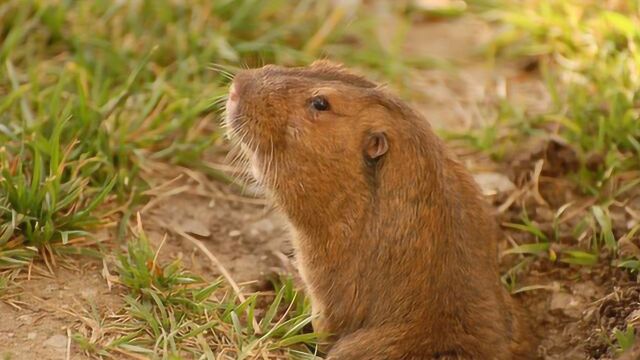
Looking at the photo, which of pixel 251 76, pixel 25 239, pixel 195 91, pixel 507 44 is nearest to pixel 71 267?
pixel 25 239

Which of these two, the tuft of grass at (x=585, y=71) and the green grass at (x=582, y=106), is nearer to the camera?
the green grass at (x=582, y=106)

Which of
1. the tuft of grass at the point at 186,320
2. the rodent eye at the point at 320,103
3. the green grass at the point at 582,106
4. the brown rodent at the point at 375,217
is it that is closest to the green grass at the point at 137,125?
the tuft of grass at the point at 186,320

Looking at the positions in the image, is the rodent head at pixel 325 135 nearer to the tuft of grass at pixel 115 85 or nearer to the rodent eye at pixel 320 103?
the rodent eye at pixel 320 103

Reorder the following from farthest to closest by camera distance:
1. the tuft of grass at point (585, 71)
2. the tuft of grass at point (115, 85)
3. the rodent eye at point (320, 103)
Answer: the tuft of grass at point (585, 71) → the tuft of grass at point (115, 85) → the rodent eye at point (320, 103)

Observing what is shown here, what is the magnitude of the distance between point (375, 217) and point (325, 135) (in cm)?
32

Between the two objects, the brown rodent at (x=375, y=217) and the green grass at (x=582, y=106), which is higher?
the brown rodent at (x=375, y=217)

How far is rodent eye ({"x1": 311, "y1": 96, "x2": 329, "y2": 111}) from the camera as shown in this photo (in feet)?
13.1

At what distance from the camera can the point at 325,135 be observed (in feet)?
13.1

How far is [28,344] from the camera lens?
3.86 metres

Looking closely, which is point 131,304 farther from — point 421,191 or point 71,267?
point 421,191

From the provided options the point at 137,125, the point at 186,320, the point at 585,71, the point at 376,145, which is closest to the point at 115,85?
the point at 137,125

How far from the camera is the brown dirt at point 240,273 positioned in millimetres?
3990

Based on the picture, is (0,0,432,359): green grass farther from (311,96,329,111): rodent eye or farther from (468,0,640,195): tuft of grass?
(311,96,329,111): rodent eye

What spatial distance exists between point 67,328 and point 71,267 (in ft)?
1.18
